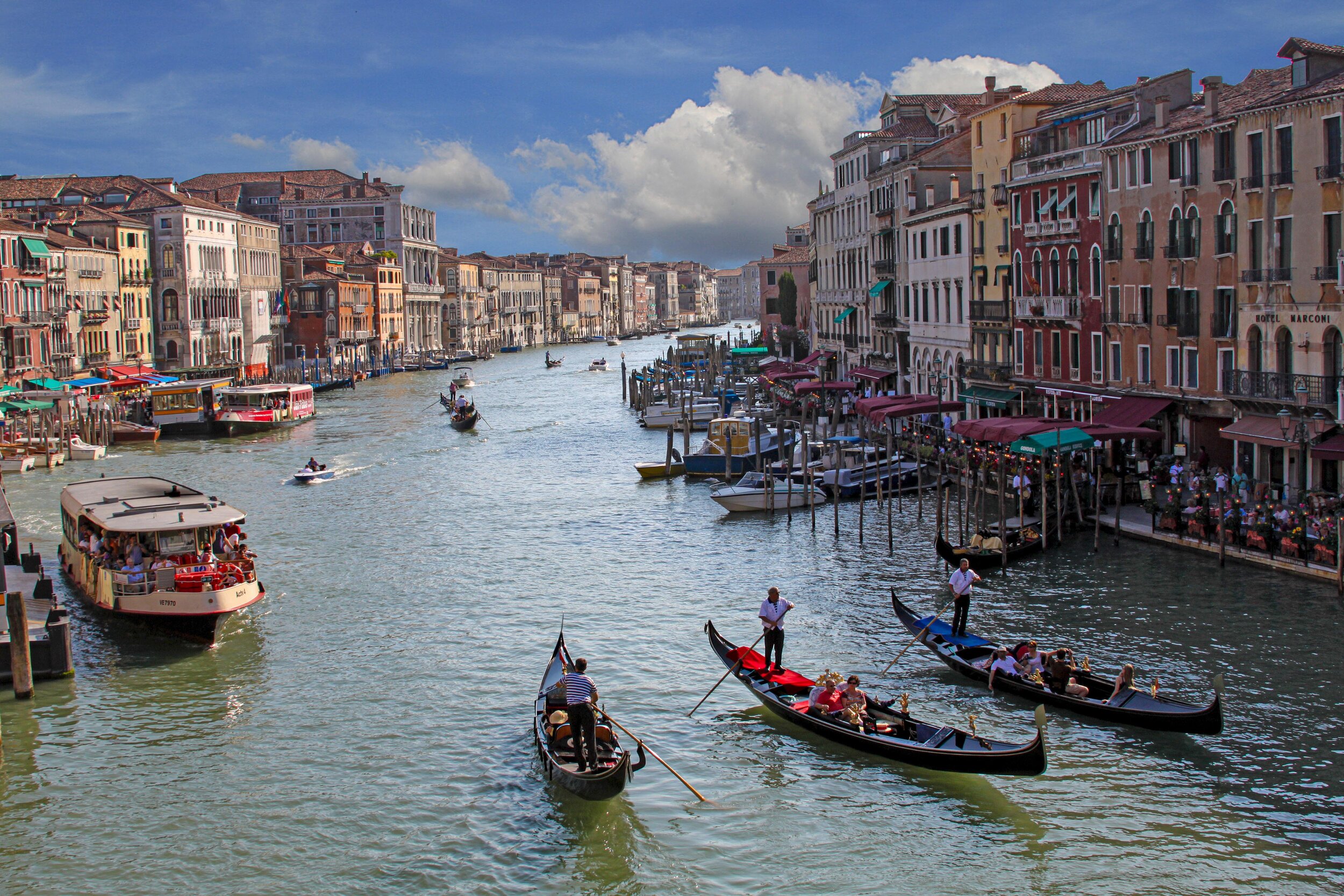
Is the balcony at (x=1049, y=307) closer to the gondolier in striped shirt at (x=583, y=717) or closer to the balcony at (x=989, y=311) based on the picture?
the balcony at (x=989, y=311)

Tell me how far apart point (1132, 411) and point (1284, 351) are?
4.27 metres

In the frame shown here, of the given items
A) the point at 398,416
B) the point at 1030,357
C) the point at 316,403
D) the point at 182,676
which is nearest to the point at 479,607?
the point at 182,676

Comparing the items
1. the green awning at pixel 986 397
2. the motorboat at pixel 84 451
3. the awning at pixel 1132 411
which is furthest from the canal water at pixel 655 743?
the motorboat at pixel 84 451

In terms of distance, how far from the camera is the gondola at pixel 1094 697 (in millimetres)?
13344

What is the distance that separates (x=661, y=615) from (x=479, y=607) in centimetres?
323

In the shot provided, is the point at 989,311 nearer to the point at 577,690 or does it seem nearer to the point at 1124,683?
the point at 1124,683

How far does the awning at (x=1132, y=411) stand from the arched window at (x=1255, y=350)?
2543 millimetres

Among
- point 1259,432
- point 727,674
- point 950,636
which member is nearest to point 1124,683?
point 950,636

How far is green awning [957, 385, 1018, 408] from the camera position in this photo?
1320 inches

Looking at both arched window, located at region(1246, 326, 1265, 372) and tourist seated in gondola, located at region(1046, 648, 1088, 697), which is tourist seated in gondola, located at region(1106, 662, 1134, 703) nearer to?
tourist seated in gondola, located at region(1046, 648, 1088, 697)

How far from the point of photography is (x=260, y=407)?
51656 millimetres

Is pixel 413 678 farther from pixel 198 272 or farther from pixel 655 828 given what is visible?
pixel 198 272

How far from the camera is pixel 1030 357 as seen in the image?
3322 cm

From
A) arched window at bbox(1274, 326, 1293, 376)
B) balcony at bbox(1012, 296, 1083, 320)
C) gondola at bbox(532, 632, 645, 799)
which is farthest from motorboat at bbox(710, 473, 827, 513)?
gondola at bbox(532, 632, 645, 799)
